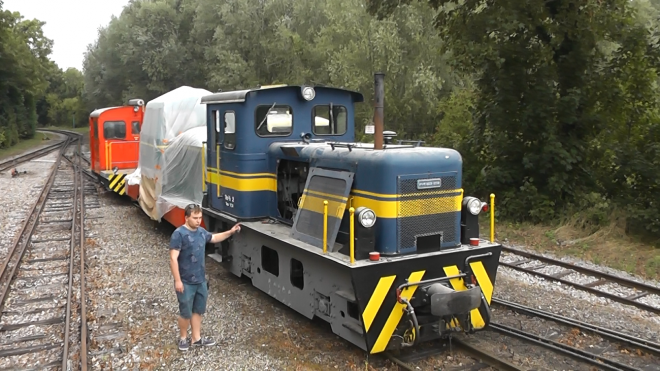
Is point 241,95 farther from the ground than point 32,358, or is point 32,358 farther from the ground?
point 241,95

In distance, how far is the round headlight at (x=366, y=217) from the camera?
5.35 metres

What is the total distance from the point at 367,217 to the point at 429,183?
0.81 m

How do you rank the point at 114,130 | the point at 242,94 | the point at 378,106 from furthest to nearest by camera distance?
the point at 114,130 → the point at 242,94 → the point at 378,106

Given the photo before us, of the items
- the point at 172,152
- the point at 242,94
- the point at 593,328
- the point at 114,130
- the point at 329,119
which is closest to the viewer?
the point at 593,328

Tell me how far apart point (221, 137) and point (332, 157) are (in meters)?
2.46

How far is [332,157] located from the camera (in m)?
6.24

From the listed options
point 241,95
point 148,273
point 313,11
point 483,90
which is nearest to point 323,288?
point 241,95

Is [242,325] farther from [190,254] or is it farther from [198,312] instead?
[190,254]

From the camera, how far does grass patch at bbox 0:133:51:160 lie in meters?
32.7

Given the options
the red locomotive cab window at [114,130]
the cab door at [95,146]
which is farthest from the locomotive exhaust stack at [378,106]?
the cab door at [95,146]

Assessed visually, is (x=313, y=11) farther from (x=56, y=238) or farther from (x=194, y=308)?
(x=194, y=308)

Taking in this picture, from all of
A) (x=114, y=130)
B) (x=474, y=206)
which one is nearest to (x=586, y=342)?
(x=474, y=206)

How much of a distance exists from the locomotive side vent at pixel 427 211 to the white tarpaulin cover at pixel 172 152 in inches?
179

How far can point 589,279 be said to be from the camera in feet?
26.9
